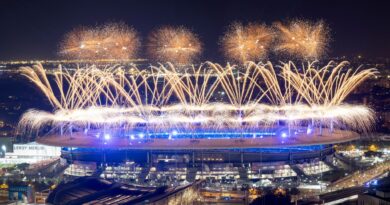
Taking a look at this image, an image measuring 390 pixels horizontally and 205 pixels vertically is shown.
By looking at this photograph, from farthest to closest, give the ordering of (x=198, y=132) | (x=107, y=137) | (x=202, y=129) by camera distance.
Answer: (x=202, y=129) → (x=198, y=132) → (x=107, y=137)

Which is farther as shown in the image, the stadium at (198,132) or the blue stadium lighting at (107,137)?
the blue stadium lighting at (107,137)

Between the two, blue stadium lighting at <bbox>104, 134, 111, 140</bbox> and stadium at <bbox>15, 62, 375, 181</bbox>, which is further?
blue stadium lighting at <bbox>104, 134, 111, 140</bbox>

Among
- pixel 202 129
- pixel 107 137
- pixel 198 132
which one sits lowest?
pixel 107 137

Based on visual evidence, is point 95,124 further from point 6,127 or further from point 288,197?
point 6,127

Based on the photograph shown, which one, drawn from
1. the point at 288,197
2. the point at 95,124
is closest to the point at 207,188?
the point at 288,197

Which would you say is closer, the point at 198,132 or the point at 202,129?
the point at 198,132

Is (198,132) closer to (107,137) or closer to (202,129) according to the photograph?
(202,129)

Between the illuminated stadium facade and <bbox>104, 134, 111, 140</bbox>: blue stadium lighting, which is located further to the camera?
<bbox>104, 134, 111, 140</bbox>: blue stadium lighting

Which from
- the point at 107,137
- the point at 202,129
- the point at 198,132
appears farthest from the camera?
the point at 202,129

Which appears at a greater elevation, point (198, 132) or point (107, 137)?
point (198, 132)

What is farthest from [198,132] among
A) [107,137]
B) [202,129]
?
[107,137]

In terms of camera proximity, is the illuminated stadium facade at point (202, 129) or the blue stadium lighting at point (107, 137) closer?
the illuminated stadium facade at point (202, 129)
